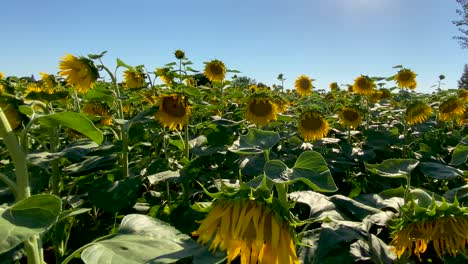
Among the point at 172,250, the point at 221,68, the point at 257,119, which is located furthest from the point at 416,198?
the point at 221,68

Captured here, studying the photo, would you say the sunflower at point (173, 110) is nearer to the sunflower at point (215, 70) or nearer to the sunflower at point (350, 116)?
the sunflower at point (350, 116)

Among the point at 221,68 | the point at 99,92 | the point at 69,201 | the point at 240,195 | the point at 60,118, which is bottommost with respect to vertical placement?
the point at 69,201

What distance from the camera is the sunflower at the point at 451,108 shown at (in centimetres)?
358

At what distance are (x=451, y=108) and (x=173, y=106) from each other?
2464 millimetres

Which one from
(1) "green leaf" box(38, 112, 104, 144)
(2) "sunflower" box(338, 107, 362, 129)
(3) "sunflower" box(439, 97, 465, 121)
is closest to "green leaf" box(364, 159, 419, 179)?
(1) "green leaf" box(38, 112, 104, 144)

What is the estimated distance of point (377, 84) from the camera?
16.1 ft

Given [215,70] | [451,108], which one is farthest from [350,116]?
[215,70]

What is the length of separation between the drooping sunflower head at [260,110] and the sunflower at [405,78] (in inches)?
101

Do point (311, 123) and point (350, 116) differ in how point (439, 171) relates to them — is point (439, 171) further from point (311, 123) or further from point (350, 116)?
point (350, 116)

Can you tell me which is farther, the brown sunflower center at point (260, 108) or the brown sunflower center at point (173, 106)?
the brown sunflower center at point (260, 108)

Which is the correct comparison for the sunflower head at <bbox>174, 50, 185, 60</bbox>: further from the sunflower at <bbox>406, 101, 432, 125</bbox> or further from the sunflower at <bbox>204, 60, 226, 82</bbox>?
the sunflower at <bbox>406, 101, 432, 125</bbox>

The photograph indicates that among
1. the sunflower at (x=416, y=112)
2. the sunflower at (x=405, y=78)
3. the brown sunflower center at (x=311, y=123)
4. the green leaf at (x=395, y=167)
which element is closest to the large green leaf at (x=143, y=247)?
the green leaf at (x=395, y=167)

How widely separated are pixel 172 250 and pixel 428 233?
58 centimetres

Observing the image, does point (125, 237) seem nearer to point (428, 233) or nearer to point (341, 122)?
point (428, 233)
